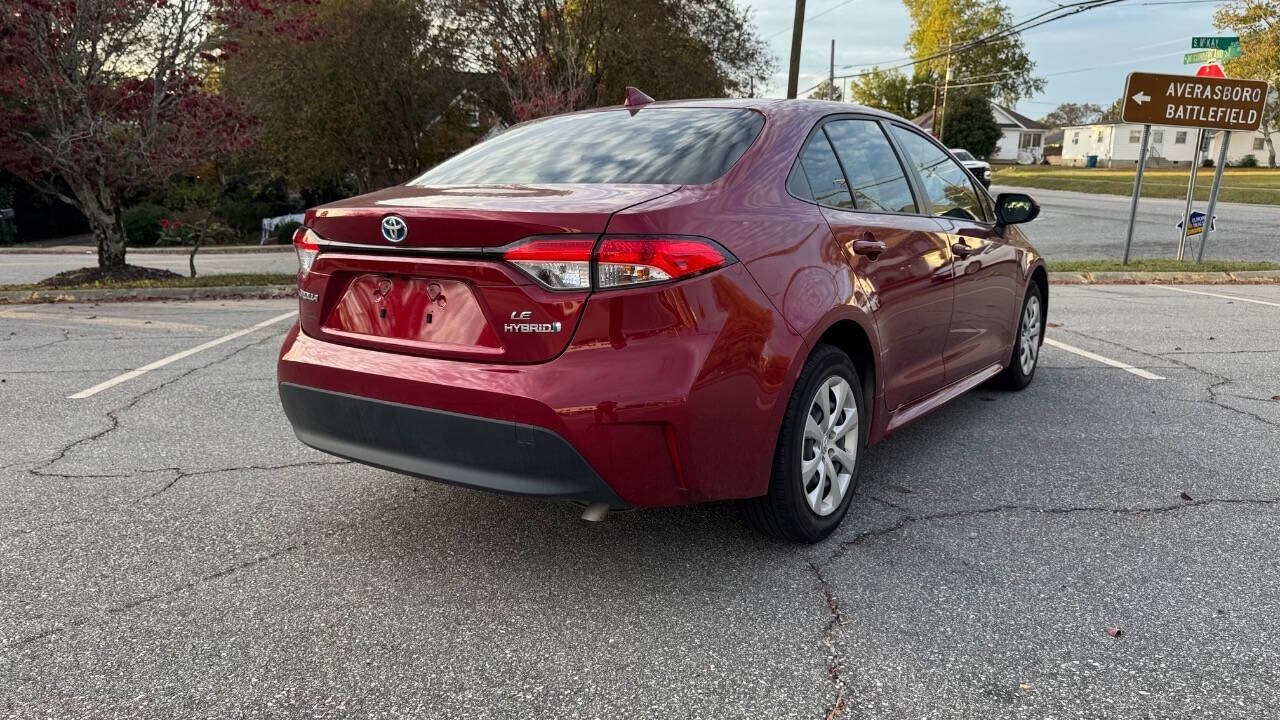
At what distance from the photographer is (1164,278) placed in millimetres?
11312

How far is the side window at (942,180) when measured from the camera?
13.6 ft

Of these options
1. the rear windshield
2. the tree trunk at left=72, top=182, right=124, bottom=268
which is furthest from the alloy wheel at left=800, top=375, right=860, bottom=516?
the tree trunk at left=72, top=182, right=124, bottom=268

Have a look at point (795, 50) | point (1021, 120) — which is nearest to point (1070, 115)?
point (1021, 120)

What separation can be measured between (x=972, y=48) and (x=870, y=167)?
212 feet

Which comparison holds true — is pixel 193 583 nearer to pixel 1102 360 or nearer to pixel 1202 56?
pixel 1102 360

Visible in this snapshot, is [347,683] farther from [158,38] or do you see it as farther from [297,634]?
[158,38]

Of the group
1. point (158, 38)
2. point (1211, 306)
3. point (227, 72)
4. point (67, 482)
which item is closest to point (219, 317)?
point (158, 38)

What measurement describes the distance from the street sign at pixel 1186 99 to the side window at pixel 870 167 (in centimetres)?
962

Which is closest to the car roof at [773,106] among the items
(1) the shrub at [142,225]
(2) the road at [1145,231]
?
(2) the road at [1145,231]

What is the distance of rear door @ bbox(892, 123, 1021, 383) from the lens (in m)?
4.13

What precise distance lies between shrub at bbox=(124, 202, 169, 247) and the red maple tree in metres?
15.8

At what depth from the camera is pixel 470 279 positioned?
Answer: 263 centimetres

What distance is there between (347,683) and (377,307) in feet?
3.77

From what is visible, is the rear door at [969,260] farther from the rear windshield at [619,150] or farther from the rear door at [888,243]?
the rear windshield at [619,150]
